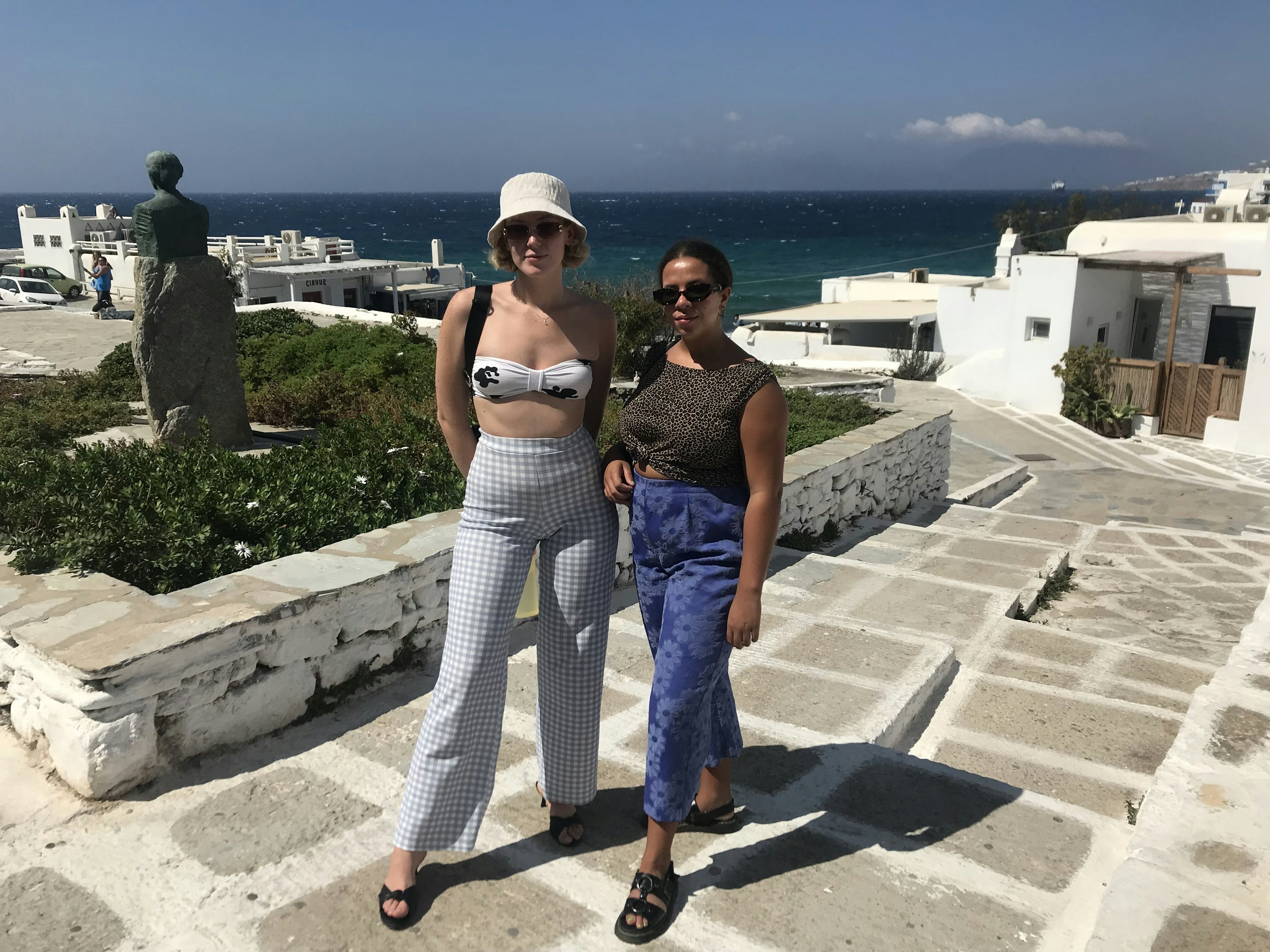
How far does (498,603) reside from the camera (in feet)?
8.95

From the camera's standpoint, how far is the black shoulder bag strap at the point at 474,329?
9.23ft

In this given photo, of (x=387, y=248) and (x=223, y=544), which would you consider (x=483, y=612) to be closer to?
(x=223, y=544)

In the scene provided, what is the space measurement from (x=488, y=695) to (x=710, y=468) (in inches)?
34.9

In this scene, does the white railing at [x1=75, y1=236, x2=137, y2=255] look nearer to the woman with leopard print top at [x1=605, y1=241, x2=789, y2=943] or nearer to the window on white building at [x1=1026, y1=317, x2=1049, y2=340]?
the window on white building at [x1=1026, y1=317, x2=1049, y2=340]

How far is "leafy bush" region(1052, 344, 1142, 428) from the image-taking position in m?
18.5

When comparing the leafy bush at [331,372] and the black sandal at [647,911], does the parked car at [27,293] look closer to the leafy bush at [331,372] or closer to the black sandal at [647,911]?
the leafy bush at [331,372]

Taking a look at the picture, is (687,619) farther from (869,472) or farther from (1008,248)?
(1008,248)

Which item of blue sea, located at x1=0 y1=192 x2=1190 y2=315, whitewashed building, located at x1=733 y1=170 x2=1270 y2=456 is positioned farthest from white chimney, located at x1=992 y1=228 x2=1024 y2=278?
blue sea, located at x1=0 y1=192 x2=1190 y2=315

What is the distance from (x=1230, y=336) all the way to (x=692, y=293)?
20152mm

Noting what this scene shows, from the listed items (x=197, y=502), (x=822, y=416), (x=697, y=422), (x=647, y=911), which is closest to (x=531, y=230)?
(x=697, y=422)

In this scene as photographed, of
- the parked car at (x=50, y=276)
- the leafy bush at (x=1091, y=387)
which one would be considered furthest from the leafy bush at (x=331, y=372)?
the parked car at (x=50, y=276)

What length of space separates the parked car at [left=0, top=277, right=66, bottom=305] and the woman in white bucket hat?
28.5 metres

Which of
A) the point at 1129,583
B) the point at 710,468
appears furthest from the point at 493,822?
the point at 1129,583

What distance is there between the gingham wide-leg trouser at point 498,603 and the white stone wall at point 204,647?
3.33 ft
